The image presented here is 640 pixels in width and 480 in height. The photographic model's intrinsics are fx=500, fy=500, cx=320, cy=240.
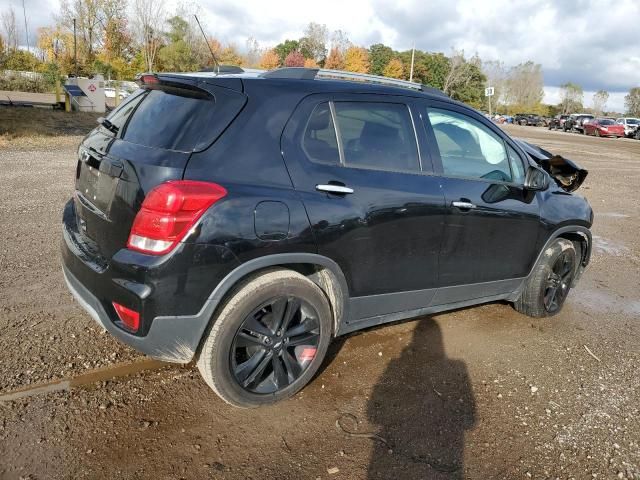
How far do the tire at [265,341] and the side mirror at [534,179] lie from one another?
1944mm

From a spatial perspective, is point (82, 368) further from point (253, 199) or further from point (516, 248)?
point (516, 248)

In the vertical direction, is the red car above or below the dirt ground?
above

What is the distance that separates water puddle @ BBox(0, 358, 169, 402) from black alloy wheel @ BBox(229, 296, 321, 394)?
0.78 metres

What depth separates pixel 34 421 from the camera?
2.67 metres

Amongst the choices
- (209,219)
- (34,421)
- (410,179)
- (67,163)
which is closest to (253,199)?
(209,219)

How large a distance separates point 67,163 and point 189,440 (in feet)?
A: 31.4

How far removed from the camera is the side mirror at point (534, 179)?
150 inches

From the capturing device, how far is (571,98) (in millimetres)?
95688

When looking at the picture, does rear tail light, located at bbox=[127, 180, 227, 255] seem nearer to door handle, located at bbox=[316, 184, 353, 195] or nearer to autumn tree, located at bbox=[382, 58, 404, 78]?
door handle, located at bbox=[316, 184, 353, 195]

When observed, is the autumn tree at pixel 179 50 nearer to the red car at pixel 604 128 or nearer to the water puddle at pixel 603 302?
the red car at pixel 604 128

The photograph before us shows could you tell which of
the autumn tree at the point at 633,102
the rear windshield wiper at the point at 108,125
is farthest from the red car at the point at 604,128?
the rear windshield wiper at the point at 108,125

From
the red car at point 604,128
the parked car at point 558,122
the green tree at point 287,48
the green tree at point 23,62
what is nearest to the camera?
the red car at point 604,128

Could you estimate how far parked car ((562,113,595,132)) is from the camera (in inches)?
1810

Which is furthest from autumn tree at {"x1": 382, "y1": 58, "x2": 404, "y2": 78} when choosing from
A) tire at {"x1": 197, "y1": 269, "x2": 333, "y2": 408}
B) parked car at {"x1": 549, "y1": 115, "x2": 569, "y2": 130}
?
tire at {"x1": 197, "y1": 269, "x2": 333, "y2": 408}
